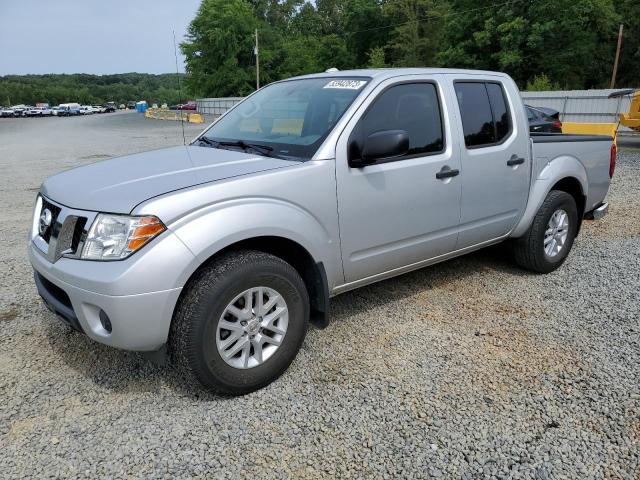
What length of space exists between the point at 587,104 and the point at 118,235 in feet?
75.1

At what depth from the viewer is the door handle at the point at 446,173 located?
364cm

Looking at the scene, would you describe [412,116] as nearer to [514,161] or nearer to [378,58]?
[514,161]

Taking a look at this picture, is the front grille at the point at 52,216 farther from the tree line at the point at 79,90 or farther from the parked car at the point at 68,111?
the tree line at the point at 79,90

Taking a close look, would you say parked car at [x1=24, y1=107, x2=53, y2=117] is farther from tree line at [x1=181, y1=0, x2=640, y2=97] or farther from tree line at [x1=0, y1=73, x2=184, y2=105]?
tree line at [x1=0, y1=73, x2=184, y2=105]

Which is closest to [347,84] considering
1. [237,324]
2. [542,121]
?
[237,324]

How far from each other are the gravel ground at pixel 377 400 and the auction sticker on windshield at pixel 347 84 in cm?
169

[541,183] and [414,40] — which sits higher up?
[414,40]

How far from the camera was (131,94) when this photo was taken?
131m

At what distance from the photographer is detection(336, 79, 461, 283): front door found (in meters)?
3.22

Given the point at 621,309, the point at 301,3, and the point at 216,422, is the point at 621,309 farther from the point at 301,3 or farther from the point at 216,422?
the point at 301,3

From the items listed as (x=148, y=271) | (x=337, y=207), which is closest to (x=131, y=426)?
(x=148, y=271)

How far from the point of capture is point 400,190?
342cm

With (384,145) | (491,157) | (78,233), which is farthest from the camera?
(491,157)

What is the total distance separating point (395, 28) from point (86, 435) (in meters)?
64.6
